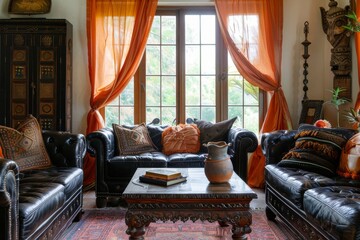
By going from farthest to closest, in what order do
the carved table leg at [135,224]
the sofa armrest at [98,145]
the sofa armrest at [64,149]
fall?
1. the sofa armrest at [98,145]
2. the sofa armrest at [64,149]
3. the carved table leg at [135,224]

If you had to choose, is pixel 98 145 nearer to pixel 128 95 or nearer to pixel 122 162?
pixel 122 162

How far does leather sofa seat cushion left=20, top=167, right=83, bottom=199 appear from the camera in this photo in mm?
2527

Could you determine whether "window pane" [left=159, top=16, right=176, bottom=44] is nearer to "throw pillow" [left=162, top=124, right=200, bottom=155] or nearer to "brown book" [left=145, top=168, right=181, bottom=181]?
"throw pillow" [left=162, top=124, right=200, bottom=155]

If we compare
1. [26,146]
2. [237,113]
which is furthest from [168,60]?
[26,146]

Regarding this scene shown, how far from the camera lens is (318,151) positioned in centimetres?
278

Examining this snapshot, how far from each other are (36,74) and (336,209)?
3616mm

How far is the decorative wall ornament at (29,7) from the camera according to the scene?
171 inches

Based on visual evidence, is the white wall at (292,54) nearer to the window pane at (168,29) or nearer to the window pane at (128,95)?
the window pane at (128,95)

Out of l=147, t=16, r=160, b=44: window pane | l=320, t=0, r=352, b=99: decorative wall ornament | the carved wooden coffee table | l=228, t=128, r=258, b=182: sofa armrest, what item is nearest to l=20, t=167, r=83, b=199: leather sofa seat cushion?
the carved wooden coffee table

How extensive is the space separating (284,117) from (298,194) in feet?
7.15

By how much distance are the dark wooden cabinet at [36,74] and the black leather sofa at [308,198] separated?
250 cm

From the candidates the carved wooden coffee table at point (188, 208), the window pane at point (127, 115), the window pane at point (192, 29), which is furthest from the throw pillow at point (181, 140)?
the carved wooden coffee table at point (188, 208)

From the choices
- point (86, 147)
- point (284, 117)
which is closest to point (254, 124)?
point (284, 117)

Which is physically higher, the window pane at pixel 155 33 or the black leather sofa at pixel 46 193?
the window pane at pixel 155 33
